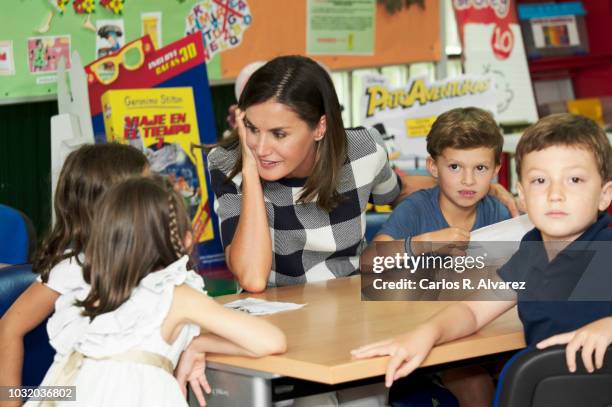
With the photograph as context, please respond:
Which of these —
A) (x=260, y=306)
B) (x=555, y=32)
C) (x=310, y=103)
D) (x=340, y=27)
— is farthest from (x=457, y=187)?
(x=555, y=32)

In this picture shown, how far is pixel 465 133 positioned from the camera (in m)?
3.10

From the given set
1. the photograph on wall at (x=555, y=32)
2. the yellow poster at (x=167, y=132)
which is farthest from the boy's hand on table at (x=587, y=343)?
the photograph on wall at (x=555, y=32)

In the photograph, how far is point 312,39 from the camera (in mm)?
5340

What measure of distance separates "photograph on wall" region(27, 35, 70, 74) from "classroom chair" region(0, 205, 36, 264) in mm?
1301

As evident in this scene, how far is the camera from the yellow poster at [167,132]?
13.6 feet

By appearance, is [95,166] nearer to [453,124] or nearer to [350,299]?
[350,299]

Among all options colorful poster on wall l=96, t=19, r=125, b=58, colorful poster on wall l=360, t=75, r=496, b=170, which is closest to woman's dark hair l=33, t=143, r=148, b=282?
colorful poster on wall l=96, t=19, r=125, b=58

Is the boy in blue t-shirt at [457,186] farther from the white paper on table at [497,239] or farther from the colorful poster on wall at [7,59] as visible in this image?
the colorful poster on wall at [7,59]

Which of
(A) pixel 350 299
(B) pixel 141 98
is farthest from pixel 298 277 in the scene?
(B) pixel 141 98

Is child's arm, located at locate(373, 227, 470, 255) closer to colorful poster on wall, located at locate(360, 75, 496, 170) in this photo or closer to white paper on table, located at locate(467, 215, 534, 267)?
white paper on table, located at locate(467, 215, 534, 267)

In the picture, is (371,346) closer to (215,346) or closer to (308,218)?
(215,346)

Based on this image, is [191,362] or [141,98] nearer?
[191,362]

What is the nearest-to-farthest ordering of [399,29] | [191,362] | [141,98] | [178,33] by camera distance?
[191,362] → [141,98] → [178,33] → [399,29]

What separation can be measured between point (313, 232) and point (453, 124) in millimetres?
579
